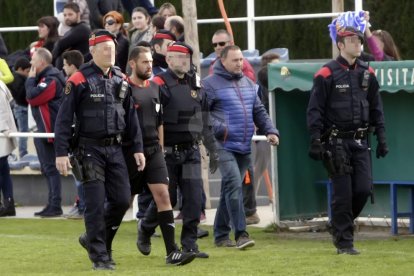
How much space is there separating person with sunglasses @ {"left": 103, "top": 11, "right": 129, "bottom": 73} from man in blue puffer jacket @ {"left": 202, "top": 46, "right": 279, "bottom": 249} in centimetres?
428

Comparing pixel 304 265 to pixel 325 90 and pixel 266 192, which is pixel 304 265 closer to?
pixel 325 90

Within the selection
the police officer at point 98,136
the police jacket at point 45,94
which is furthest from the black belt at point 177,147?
the police jacket at point 45,94

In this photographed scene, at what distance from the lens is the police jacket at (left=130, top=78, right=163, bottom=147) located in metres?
11.8

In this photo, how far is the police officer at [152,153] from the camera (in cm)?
1170

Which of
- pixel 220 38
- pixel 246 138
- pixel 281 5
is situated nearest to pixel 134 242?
pixel 246 138

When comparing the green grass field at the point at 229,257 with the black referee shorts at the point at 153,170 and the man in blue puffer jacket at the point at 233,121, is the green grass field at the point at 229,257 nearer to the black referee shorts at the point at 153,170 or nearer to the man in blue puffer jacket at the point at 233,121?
the man in blue puffer jacket at the point at 233,121

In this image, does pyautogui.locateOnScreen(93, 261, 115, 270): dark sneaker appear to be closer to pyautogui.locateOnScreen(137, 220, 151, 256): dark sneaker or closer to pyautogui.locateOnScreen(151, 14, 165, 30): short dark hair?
pyautogui.locateOnScreen(137, 220, 151, 256): dark sneaker

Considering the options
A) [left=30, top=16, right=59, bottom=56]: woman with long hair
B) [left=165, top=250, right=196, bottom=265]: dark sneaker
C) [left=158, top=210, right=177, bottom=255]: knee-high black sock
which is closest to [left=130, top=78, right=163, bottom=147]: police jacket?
[left=158, top=210, right=177, bottom=255]: knee-high black sock

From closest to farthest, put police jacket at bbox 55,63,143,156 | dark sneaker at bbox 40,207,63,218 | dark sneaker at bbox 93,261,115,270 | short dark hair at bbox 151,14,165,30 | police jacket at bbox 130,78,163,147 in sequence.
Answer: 1. police jacket at bbox 55,63,143,156
2. dark sneaker at bbox 93,261,115,270
3. police jacket at bbox 130,78,163,147
4. dark sneaker at bbox 40,207,63,218
5. short dark hair at bbox 151,14,165,30

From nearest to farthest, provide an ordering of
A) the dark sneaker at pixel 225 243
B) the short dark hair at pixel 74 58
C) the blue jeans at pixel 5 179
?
the dark sneaker at pixel 225 243 → the short dark hair at pixel 74 58 → the blue jeans at pixel 5 179

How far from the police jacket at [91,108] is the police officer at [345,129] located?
6.41ft

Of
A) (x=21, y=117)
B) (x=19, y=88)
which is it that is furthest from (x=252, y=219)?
(x=21, y=117)

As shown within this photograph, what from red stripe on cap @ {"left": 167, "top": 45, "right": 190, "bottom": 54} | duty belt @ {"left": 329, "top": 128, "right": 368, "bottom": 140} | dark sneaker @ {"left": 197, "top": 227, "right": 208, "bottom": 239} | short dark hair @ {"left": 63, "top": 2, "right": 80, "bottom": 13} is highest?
short dark hair @ {"left": 63, "top": 2, "right": 80, "bottom": 13}

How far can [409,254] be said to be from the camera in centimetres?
1229
